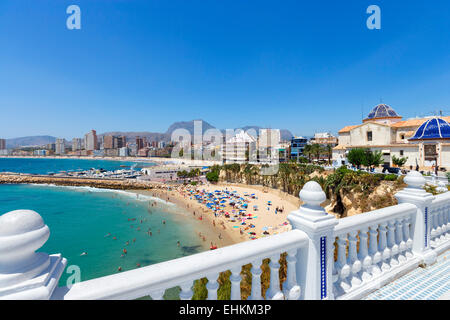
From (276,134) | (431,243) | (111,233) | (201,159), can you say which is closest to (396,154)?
(431,243)

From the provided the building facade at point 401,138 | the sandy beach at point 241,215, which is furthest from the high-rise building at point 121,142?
the building facade at point 401,138

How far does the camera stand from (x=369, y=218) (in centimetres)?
312

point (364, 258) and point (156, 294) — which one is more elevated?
point (156, 294)

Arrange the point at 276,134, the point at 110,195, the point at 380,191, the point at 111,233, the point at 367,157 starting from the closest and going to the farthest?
the point at 380,191 < the point at 111,233 < the point at 367,157 < the point at 110,195 < the point at 276,134

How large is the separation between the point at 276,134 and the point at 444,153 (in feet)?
200

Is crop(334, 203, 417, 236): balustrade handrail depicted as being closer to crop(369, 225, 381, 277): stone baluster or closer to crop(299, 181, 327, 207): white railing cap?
crop(369, 225, 381, 277): stone baluster

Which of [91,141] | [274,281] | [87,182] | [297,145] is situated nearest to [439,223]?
[274,281]

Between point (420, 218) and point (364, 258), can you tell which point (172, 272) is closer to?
point (364, 258)

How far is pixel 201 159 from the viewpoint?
103875 mm

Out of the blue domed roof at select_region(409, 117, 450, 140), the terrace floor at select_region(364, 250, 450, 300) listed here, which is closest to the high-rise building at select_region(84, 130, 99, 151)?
the blue domed roof at select_region(409, 117, 450, 140)

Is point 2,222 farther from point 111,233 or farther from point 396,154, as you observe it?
point 396,154

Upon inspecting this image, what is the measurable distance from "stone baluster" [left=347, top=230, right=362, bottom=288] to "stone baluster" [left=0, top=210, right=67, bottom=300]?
11.3 ft

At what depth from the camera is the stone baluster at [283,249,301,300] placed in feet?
7.92

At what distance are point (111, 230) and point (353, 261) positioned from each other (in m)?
27.9
